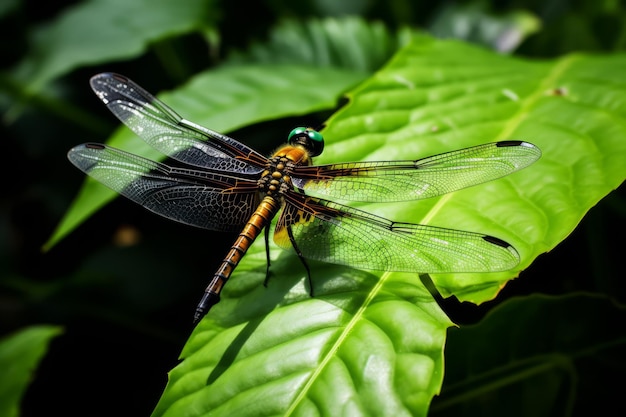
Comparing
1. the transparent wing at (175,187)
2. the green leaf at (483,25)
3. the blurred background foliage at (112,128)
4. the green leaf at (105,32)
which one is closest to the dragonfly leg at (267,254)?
the transparent wing at (175,187)

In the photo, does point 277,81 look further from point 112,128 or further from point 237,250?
point 112,128

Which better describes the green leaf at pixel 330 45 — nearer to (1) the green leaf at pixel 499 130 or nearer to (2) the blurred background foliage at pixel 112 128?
(2) the blurred background foliage at pixel 112 128

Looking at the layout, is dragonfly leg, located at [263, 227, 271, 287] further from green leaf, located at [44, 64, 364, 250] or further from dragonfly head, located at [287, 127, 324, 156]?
green leaf, located at [44, 64, 364, 250]

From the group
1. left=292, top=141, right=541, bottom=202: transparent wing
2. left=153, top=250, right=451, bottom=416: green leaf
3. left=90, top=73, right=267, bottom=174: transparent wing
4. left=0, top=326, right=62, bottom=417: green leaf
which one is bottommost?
left=0, top=326, right=62, bottom=417: green leaf

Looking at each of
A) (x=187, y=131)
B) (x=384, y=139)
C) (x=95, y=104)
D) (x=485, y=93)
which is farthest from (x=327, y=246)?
(x=95, y=104)

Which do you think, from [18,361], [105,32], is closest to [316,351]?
[18,361]

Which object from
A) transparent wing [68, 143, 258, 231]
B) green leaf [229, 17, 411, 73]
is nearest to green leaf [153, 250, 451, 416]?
transparent wing [68, 143, 258, 231]

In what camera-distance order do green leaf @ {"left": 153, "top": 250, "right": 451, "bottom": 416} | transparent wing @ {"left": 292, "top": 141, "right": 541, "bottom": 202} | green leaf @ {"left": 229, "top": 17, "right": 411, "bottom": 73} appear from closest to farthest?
green leaf @ {"left": 153, "top": 250, "right": 451, "bottom": 416} < transparent wing @ {"left": 292, "top": 141, "right": 541, "bottom": 202} < green leaf @ {"left": 229, "top": 17, "right": 411, "bottom": 73}
